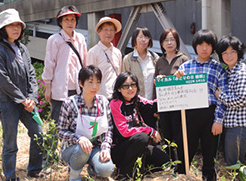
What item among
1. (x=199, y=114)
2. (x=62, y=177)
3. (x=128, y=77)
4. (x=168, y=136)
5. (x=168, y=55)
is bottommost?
(x=62, y=177)

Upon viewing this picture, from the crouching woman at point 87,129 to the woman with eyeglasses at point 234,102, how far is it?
1251mm

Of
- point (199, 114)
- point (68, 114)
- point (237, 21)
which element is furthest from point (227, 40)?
point (237, 21)

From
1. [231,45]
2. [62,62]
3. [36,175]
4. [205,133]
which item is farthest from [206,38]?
[36,175]

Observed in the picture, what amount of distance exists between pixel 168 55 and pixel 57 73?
1.41 metres

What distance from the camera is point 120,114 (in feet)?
12.4

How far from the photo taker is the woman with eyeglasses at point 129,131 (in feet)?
12.2

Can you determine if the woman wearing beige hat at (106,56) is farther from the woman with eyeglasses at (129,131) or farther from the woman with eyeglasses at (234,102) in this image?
the woman with eyeglasses at (234,102)

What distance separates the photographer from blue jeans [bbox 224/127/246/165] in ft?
11.2

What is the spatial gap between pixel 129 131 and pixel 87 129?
18.5 inches

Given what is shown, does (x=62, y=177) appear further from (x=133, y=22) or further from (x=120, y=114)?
(x=133, y=22)

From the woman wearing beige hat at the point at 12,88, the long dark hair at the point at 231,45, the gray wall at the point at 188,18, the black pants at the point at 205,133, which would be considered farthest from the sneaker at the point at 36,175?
the gray wall at the point at 188,18

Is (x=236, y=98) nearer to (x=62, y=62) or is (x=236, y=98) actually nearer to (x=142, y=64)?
(x=142, y=64)

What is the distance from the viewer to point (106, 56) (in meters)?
4.33

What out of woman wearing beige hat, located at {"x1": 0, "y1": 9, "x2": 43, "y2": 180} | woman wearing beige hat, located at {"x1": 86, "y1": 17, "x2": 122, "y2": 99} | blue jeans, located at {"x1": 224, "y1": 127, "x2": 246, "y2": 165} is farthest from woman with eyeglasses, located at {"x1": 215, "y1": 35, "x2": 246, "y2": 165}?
woman wearing beige hat, located at {"x1": 0, "y1": 9, "x2": 43, "y2": 180}
